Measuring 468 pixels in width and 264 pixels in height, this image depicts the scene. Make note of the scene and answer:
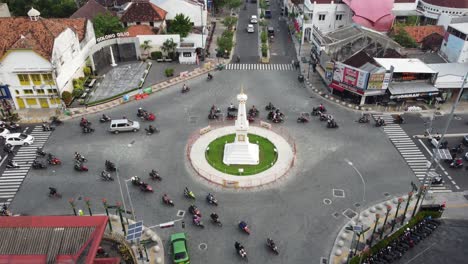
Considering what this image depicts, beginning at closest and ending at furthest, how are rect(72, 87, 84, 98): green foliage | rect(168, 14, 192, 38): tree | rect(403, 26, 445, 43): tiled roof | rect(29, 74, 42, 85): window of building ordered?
rect(29, 74, 42, 85): window of building < rect(72, 87, 84, 98): green foliage < rect(403, 26, 445, 43): tiled roof < rect(168, 14, 192, 38): tree

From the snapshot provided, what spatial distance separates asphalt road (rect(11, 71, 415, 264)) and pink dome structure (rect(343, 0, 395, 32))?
32720 mm

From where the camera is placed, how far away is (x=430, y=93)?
218 ft

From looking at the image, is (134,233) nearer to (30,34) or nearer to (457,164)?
(457,164)

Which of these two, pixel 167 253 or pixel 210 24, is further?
pixel 210 24

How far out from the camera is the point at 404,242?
41.4 m

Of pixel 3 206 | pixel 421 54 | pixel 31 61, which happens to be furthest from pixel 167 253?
pixel 421 54

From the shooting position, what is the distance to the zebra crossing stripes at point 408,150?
169ft

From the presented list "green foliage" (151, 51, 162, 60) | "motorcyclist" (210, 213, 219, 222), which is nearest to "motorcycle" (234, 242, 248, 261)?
"motorcyclist" (210, 213, 219, 222)

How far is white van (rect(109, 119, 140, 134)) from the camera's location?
6038 centimetres

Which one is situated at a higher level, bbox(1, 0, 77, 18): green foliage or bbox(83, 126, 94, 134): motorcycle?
bbox(1, 0, 77, 18): green foliage

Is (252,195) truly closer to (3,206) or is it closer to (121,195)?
(121,195)

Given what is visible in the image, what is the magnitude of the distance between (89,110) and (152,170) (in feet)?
77.4

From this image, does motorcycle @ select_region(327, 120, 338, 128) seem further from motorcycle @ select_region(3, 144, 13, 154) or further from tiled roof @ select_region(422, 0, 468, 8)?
tiled roof @ select_region(422, 0, 468, 8)

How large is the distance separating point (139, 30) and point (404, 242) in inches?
2836
